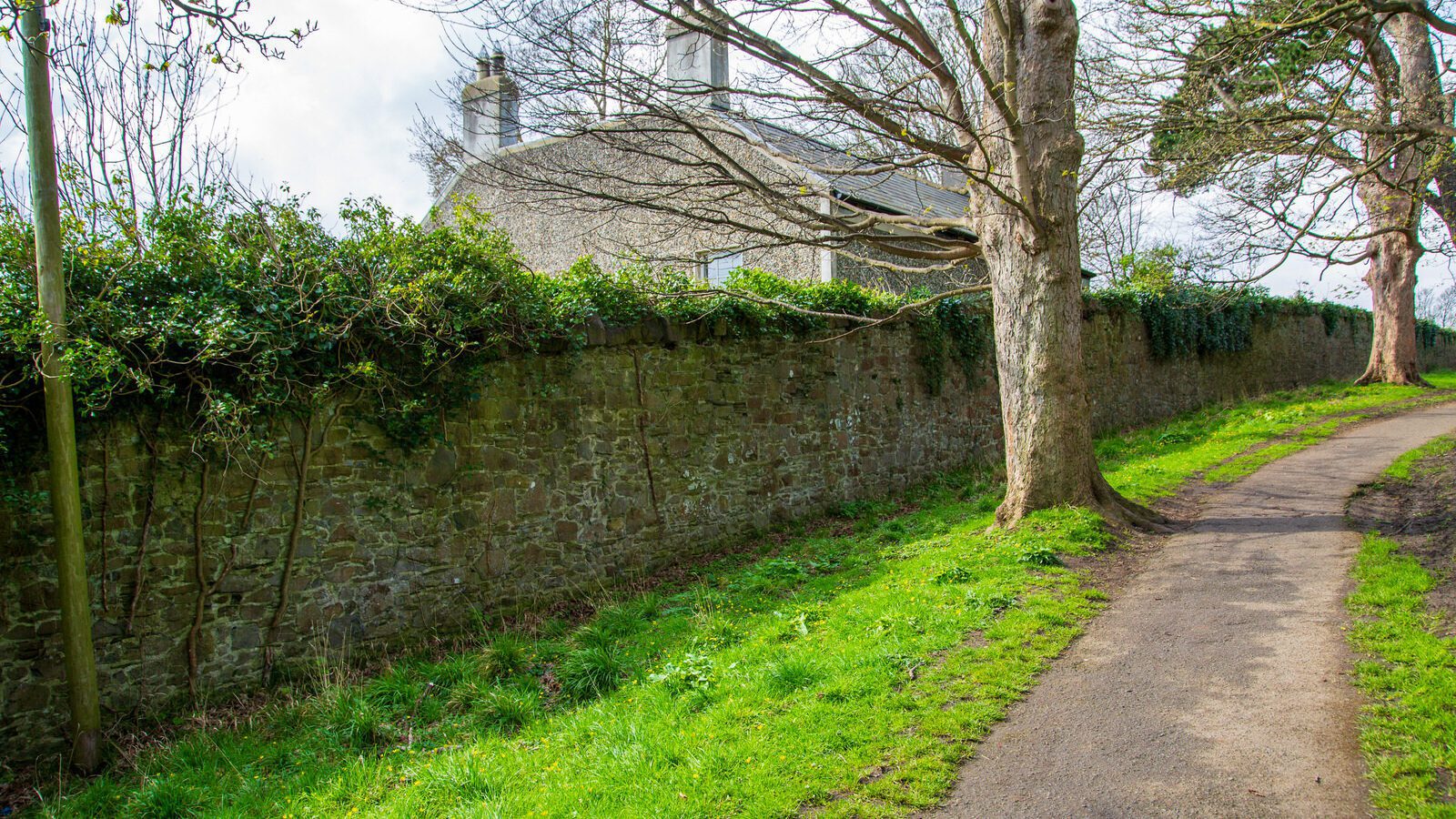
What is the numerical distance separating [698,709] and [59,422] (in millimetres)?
4838

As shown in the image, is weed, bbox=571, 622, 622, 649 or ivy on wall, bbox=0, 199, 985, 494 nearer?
ivy on wall, bbox=0, 199, 985, 494

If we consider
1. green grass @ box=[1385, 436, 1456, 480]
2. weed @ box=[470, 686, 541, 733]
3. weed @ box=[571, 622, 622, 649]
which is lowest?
weed @ box=[470, 686, 541, 733]

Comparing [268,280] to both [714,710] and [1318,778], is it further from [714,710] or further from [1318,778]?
[1318,778]

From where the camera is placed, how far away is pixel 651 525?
9.95 metres

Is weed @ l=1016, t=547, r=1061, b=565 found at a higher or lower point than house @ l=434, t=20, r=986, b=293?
lower

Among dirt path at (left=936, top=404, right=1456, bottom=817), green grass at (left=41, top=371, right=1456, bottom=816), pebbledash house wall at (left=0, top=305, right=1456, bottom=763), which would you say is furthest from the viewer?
pebbledash house wall at (left=0, top=305, right=1456, bottom=763)

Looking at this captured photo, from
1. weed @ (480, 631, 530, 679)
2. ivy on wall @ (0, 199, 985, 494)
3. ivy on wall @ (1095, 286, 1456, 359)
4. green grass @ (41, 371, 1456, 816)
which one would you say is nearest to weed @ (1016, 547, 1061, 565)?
green grass @ (41, 371, 1456, 816)

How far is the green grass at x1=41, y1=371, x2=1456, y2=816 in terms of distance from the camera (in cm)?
420

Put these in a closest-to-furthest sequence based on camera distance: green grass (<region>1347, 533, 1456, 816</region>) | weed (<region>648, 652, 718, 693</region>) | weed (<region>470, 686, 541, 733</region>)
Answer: green grass (<region>1347, 533, 1456, 816</region>) < weed (<region>648, 652, 718, 693</region>) < weed (<region>470, 686, 541, 733</region>)

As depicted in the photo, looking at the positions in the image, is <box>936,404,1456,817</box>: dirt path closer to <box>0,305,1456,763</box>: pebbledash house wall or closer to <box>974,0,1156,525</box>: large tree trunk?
<box>974,0,1156,525</box>: large tree trunk

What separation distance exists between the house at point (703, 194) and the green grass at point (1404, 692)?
4553 millimetres

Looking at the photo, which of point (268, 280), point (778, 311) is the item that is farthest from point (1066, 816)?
point (778, 311)

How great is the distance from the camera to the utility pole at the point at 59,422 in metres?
5.64

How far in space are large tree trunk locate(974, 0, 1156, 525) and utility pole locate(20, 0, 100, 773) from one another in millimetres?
7855
